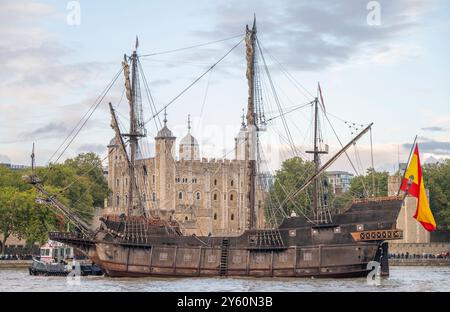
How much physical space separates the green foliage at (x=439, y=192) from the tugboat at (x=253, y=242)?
2094 inches

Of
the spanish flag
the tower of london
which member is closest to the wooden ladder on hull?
the spanish flag

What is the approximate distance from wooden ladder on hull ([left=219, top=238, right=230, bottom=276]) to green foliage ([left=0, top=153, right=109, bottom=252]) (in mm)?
11994

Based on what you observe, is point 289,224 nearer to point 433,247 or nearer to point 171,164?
point 433,247

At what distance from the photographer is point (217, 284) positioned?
59969 mm

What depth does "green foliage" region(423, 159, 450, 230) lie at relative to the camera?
12275cm

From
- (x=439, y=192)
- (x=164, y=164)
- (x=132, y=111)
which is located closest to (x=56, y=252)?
(x=132, y=111)

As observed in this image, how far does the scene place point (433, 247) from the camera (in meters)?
113

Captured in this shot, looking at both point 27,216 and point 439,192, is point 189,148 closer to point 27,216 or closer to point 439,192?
point 439,192

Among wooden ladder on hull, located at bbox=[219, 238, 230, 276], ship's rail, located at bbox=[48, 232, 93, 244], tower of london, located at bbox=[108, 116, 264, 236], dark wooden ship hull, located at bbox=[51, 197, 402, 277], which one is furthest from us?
tower of london, located at bbox=[108, 116, 264, 236]

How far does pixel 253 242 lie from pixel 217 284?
801 centimetres

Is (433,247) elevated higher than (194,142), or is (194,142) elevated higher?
(194,142)

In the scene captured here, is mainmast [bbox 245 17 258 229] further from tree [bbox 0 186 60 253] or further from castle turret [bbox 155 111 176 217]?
castle turret [bbox 155 111 176 217]
